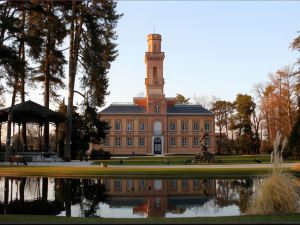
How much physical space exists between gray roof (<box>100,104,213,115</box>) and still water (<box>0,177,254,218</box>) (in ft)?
163

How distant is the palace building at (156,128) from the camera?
66.8m

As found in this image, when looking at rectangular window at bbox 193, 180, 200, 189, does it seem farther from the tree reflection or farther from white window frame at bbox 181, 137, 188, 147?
white window frame at bbox 181, 137, 188, 147

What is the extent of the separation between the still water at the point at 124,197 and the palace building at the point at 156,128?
48.7 meters

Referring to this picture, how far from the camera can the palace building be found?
66.8 metres

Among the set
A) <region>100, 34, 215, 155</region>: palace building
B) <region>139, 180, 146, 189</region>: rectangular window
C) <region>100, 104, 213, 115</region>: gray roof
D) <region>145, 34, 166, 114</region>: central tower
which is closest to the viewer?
<region>139, 180, 146, 189</region>: rectangular window

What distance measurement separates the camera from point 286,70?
50.0m

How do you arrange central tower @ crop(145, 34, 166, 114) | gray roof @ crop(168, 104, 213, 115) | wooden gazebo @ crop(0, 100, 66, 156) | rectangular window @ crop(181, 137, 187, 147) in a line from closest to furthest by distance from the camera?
wooden gazebo @ crop(0, 100, 66, 156)
rectangular window @ crop(181, 137, 187, 147)
gray roof @ crop(168, 104, 213, 115)
central tower @ crop(145, 34, 166, 114)

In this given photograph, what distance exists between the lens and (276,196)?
9031 millimetres

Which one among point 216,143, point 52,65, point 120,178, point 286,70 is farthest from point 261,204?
point 216,143

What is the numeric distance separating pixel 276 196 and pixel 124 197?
17.1 ft

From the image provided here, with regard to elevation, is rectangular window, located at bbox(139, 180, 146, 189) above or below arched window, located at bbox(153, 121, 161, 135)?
below

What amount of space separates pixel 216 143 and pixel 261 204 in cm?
6595

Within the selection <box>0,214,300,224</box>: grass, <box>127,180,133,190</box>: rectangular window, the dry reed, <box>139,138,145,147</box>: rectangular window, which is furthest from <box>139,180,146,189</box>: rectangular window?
<box>139,138,145,147</box>: rectangular window

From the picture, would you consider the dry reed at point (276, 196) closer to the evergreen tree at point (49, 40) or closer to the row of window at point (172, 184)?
the row of window at point (172, 184)
